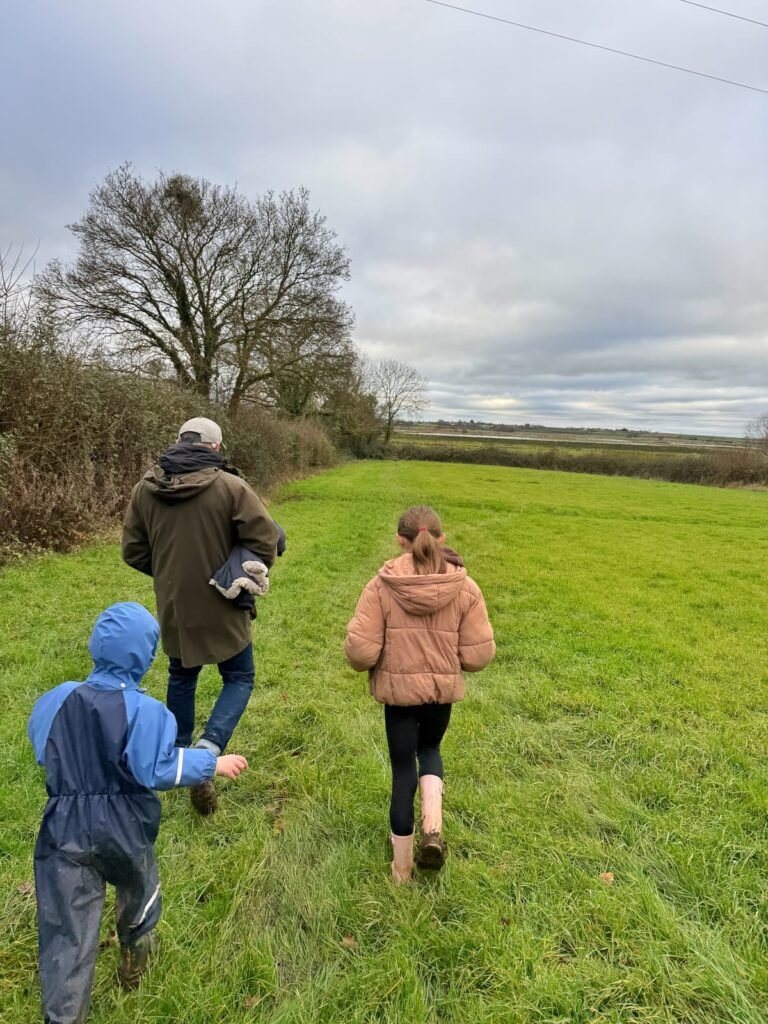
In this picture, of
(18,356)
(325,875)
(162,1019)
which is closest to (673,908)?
(325,875)

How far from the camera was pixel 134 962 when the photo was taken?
2049mm

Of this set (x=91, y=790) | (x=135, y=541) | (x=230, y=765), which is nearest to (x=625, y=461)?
(x=135, y=541)

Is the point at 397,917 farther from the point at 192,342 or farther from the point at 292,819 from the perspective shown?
the point at 192,342

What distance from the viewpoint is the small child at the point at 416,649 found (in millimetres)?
2545

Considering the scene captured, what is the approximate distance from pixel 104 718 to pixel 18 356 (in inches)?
372

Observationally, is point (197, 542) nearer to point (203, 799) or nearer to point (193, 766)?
point (193, 766)

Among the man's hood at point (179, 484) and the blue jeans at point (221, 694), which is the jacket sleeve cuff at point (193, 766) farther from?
the man's hood at point (179, 484)

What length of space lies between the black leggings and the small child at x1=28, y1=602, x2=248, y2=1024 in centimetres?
110

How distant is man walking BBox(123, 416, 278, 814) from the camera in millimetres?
2898

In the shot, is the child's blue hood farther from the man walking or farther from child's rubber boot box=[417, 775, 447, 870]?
child's rubber boot box=[417, 775, 447, 870]

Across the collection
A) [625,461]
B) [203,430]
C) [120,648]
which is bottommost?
[120,648]

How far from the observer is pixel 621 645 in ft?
20.3

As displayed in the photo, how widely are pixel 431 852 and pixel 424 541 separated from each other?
4.77 feet

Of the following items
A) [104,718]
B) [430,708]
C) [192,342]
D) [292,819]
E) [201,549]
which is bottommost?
[292,819]
